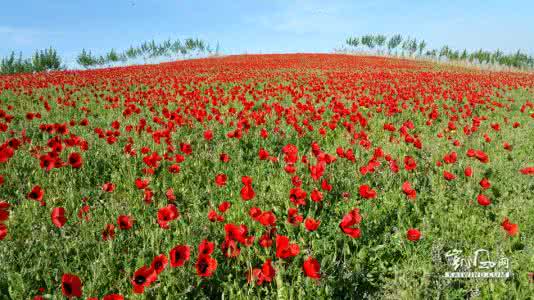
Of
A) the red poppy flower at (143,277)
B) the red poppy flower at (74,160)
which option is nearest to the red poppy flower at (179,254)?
the red poppy flower at (143,277)

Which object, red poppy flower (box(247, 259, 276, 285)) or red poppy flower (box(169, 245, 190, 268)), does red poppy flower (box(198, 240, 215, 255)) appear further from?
red poppy flower (box(247, 259, 276, 285))

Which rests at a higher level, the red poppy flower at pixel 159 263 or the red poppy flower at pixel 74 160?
the red poppy flower at pixel 74 160

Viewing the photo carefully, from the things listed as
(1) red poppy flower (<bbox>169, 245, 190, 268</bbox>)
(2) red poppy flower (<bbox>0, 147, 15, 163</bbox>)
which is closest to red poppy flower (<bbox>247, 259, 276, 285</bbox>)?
(1) red poppy flower (<bbox>169, 245, 190, 268</bbox>)

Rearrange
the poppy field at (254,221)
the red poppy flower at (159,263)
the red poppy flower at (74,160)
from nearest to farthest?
the red poppy flower at (159,263)
the poppy field at (254,221)
the red poppy flower at (74,160)

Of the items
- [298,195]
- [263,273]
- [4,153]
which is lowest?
[263,273]

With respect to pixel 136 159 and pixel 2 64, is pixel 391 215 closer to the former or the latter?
pixel 136 159

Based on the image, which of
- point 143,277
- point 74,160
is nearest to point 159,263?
point 143,277

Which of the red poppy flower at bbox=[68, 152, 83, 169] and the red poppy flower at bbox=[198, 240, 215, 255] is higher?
the red poppy flower at bbox=[68, 152, 83, 169]

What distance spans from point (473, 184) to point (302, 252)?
2871 millimetres

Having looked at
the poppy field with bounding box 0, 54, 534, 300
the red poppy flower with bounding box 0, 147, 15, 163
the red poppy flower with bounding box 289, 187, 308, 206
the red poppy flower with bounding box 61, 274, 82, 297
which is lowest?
the poppy field with bounding box 0, 54, 534, 300

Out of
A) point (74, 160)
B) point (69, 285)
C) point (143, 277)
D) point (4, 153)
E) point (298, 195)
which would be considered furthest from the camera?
point (74, 160)

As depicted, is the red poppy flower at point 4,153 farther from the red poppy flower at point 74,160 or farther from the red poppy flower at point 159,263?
the red poppy flower at point 159,263

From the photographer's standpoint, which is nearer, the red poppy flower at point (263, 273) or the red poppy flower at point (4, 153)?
the red poppy flower at point (263, 273)

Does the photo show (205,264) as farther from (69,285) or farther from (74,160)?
(74,160)
